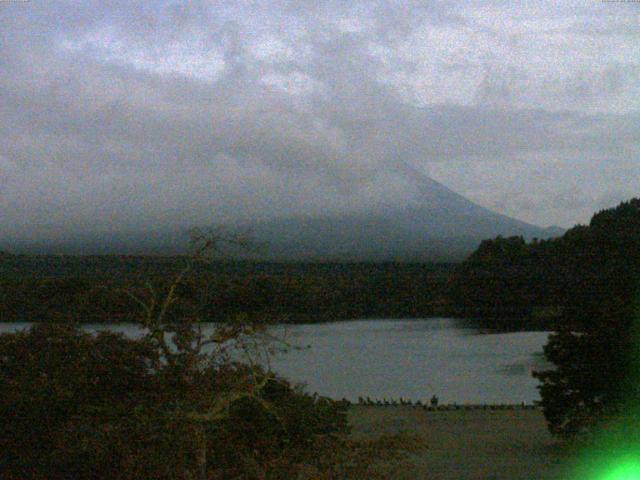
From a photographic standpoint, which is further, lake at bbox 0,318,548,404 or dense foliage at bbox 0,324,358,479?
lake at bbox 0,318,548,404

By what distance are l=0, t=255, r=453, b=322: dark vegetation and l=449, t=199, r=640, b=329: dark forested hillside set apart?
219 centimetres

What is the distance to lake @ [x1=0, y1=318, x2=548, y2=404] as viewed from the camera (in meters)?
23.8

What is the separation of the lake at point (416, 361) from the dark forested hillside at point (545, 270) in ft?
4.32

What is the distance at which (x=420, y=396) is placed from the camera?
23359mm

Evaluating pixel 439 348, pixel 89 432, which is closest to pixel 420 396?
pixel 439 348

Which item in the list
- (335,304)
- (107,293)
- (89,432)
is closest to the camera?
(89,432)

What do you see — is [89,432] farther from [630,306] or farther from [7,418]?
[630,306]

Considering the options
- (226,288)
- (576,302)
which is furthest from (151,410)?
(576,302)

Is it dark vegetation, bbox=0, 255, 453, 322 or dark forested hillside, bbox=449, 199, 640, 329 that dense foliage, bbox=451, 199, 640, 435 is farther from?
dark vegetation, bbox=0, 255, 453, 322

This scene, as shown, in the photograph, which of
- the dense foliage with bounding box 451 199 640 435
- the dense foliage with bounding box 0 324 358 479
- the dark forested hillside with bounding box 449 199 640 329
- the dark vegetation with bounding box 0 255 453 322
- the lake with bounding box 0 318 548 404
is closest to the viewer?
the dense foliage with bounding box 0 324 358 479

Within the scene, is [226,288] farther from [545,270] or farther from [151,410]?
[545,270]

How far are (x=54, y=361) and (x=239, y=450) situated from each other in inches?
53.5

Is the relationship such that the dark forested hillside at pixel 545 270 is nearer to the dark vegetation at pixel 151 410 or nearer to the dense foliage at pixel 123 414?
the dark vegetation at pixel 151 410

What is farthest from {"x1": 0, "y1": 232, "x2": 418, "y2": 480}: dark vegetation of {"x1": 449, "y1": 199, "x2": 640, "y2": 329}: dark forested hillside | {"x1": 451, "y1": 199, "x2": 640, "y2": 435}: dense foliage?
{"x1": 449, "y1": 199, "x2": 640, "y2": 329}: dark forested hillside
